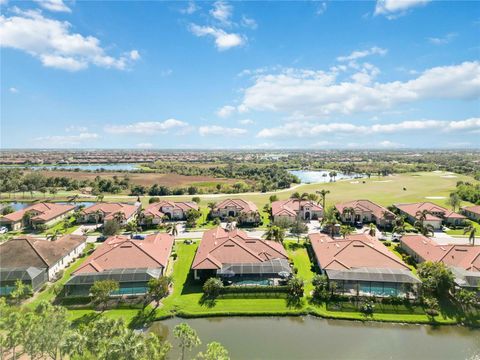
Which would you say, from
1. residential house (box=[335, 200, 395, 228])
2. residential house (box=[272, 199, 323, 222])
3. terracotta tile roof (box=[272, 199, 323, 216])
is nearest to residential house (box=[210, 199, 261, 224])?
terracotta tile roof (box=[272, 199, 323, 216])

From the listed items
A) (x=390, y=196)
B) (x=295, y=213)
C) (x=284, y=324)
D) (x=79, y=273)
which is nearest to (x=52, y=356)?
(x=79, y=273)

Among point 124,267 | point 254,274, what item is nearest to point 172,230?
point 124,267

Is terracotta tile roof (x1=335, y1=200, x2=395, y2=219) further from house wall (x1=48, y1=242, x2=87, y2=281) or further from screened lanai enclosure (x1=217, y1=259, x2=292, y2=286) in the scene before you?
house wall (x1=48, y1=242, x2=87, y2=281)

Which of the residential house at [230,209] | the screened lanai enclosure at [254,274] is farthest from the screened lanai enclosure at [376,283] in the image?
the residential house at [230,209]

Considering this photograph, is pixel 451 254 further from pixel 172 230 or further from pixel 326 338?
pixel 172 230

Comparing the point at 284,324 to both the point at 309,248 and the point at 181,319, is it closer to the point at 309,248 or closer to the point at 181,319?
the point at 181,319

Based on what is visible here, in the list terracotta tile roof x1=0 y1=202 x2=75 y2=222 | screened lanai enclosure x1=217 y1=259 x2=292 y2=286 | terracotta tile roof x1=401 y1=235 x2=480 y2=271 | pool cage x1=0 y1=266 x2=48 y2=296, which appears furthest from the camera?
terracotta tile roof x1=0 y1=202 x2=75 y2=222

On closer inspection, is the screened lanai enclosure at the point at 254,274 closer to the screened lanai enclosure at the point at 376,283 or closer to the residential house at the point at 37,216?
the screened lanai enclosure at the point at 376,283
